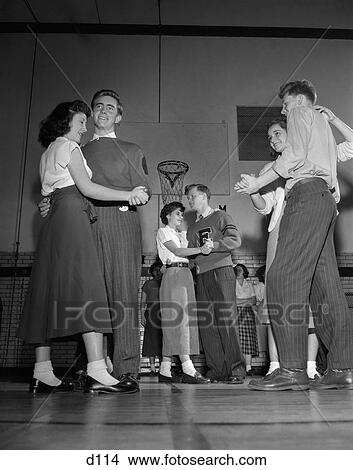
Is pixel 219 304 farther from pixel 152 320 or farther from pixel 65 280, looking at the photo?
pixel 152 320

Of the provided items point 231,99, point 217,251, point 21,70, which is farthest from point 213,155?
point 217,251

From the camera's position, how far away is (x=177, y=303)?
9.50 ft

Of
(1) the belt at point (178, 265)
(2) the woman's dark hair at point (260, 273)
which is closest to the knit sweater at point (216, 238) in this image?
(1) the belt at point (178, 265)

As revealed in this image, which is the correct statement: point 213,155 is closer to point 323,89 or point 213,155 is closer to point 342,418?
point 323,89

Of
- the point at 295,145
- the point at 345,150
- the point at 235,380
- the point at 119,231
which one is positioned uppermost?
the point at 345,150

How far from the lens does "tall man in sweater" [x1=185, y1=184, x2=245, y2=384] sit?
2.76 metres

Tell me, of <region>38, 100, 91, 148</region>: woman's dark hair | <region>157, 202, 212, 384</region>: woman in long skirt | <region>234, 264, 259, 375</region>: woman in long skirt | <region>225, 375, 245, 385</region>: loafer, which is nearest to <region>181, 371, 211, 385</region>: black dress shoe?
<region>157, 202, 212, 384</region>: woman in long skirt

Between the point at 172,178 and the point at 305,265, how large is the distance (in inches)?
157

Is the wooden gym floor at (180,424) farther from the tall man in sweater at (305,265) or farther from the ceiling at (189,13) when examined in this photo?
the ceiling at (189,13)

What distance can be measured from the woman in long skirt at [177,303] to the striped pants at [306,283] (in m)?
1.07

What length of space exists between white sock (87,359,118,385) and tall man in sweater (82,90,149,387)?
0.30 ft

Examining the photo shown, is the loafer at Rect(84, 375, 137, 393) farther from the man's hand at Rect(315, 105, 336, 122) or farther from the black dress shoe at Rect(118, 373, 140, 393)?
the man's hand at Rect(315, 105, 336, 122)

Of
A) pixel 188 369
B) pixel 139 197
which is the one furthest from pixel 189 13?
pixel 139 197
